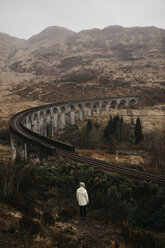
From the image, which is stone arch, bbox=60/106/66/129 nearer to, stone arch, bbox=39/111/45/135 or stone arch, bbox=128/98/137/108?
stone arch, bbox=39/111/45/135

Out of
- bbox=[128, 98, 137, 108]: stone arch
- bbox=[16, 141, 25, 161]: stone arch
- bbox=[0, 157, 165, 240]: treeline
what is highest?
bbox=[128, 98, 137, 108]: stone arch

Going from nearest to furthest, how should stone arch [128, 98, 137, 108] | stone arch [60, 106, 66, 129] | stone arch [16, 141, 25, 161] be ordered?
1. stone arch [16, 141, 25, 161]
2. stone arch [60, 106, 66, 129]
3. stone arch [128, 98, 137, 108]

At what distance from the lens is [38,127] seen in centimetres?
5278

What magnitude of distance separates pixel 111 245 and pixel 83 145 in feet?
162

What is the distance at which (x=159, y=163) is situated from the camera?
4156 cm

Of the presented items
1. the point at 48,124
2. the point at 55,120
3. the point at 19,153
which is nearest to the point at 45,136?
the point at 19,153

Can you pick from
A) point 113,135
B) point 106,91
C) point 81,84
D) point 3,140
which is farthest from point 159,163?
point 81,84

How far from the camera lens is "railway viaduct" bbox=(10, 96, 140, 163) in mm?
26047

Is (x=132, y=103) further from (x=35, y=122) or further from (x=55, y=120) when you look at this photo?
(x=35, y=122)

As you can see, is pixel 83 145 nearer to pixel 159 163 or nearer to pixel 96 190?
pixel 159 163

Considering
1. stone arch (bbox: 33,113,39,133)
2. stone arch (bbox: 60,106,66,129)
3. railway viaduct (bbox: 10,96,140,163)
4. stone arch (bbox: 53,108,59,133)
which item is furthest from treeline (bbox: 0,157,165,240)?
stone arch (bbox: 60,106,66,129)

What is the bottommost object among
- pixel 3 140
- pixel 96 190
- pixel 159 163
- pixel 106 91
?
pixel 159 163

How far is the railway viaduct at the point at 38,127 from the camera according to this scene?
2605cm

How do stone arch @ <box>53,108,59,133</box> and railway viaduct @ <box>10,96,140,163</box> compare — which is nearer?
railway viaduct @ <box>10,96,140,163</box>
